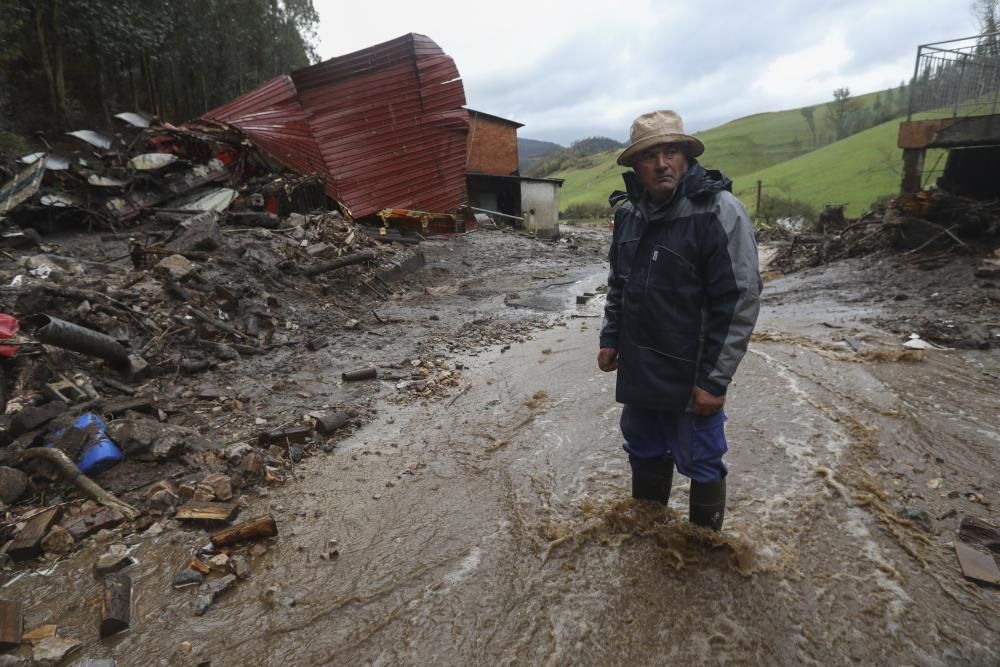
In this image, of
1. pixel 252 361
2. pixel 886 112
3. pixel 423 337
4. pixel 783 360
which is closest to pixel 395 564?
pixel 252 361

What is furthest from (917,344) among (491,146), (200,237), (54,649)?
(491,146)

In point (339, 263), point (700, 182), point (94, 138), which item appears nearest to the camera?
point (700, 182)

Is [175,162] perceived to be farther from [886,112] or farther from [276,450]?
[886,112]

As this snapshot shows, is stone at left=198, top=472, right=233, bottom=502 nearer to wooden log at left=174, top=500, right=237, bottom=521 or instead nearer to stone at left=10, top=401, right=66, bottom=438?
wooden log at left=174, top=500, right=237, bottom=521

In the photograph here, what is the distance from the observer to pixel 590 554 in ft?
9.38

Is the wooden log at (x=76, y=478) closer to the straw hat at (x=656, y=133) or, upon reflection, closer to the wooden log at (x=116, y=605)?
the wooden log at (x=116, y=605)

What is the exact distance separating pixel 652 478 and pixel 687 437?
58 cm

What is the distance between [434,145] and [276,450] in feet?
47.6

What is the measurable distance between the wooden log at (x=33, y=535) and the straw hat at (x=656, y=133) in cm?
364

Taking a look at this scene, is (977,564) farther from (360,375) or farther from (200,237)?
(200,237)

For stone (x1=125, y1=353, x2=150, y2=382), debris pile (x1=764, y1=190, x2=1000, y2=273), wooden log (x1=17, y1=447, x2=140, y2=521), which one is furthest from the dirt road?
debris pile (x1=764, y1=190, x2=1000, y2=273)

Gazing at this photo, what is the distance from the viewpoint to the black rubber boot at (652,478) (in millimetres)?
2816

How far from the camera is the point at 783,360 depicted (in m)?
5.96

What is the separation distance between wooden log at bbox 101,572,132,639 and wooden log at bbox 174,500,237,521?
51 centimetres
